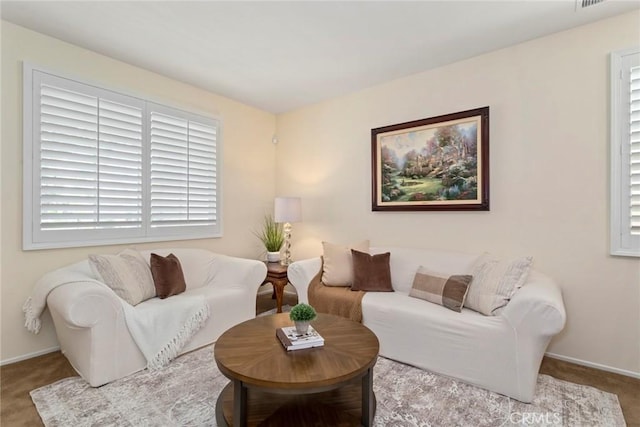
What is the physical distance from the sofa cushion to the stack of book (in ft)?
3.74

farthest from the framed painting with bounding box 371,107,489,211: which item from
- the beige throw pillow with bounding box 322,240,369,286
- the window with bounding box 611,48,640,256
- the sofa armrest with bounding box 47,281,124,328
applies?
the sofa armrest with bounding box 47,281,124,328

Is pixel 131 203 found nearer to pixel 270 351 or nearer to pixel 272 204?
pixel 272 204

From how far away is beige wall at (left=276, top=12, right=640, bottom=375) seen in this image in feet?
7.79

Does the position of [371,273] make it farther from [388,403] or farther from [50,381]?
[50,381]

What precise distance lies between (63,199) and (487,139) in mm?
3710

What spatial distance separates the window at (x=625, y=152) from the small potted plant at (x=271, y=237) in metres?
3.20

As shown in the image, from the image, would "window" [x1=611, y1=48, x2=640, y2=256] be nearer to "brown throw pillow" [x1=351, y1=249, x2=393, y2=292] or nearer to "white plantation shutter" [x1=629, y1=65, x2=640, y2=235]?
"white plantation shutter" [x1=629, y1=65, x2=640, y2=235]

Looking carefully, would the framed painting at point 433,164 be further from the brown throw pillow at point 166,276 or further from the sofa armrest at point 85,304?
the sofa armrest at point 85,304

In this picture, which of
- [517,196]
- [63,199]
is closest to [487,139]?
[517,196]

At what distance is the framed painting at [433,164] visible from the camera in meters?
2.91

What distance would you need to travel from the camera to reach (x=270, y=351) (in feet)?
5.67

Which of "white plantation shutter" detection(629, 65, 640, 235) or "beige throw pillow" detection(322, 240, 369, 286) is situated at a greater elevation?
"white plantation shutter" detection(629, 65, 640, 235)

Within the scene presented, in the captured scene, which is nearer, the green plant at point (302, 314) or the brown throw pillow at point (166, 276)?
the green plant at point (302, 314)
